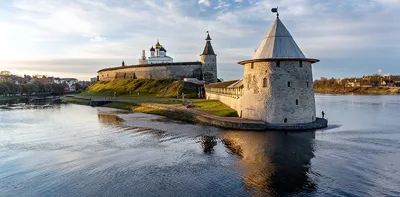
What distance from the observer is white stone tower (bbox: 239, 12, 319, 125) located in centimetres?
1948

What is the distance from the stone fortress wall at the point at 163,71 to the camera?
170 feet

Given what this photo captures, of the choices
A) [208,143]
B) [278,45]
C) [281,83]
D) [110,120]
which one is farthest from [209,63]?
[208,143]

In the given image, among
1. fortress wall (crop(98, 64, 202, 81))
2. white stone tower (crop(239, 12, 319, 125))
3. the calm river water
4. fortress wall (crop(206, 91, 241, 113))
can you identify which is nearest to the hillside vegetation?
fortress wall (crop(98, 64, 202, 81))

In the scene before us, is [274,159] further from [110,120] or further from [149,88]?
[149,88]

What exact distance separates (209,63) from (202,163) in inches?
1496

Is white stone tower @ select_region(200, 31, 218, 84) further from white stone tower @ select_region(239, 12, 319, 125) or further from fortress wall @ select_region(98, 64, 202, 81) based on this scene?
white stone tower @ select_region(239, 12, 319, 125)

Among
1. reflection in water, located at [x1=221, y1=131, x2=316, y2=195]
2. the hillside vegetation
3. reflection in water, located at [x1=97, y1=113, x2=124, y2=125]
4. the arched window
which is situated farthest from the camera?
the hillside vegetation

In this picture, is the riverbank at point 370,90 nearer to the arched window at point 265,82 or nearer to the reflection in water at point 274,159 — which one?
the arched window at point 265,82

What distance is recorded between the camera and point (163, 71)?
54.6 meters

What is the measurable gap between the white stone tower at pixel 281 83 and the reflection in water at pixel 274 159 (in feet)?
6.66

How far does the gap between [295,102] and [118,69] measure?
50.6 metres

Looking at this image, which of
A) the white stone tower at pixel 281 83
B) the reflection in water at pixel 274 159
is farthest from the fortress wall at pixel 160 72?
the reflection in water at pixel 274 159

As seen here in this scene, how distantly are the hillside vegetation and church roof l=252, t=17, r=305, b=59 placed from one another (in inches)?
858

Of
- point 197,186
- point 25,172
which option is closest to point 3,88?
point 25,172
